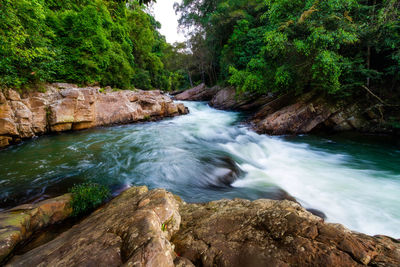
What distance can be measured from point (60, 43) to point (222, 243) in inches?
498

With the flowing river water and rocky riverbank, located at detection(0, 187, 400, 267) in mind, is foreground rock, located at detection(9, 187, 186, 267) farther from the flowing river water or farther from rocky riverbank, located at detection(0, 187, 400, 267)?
the flowing river water

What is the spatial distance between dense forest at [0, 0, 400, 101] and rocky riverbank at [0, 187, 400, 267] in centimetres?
381

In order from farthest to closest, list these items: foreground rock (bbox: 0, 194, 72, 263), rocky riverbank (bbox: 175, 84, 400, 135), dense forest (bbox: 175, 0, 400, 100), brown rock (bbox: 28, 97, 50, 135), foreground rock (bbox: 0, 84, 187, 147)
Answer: brown rock (bbox: 28, 97, 50, 135) → rocky riverbank (bbox: 175, 84, 400, 135) → foreground rock (bbox: 0, 84, 187, 147) → dense forest (bbox: 175, 0, 400, 100) → foreground rock (bbox: 0, 194, 72, 263)

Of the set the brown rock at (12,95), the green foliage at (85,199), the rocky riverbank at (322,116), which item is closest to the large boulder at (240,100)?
the rocky riverbank at (322,116)

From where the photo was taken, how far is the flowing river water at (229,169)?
3.69 meters

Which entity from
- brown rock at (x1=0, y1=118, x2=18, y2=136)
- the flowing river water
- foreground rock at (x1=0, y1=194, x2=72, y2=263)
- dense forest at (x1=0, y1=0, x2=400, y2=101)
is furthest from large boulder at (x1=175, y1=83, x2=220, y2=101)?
foreground rock at (x1=0, y1=194, x2=72, y2=263)

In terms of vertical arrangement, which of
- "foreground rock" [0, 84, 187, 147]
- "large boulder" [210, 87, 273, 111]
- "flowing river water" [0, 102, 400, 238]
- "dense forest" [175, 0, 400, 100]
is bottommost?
"flowing river water" [0, 102, 400, 238]

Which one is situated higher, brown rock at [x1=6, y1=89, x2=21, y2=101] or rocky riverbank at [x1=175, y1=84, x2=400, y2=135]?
brown rock at [x1=6, y1=89, x2=21, y2=101]

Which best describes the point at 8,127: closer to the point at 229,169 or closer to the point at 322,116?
the point at 229,169

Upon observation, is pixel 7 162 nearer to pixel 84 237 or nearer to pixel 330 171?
pixel 84 237

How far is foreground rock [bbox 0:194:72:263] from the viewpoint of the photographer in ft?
6.97

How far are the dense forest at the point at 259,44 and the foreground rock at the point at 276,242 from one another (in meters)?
4.01

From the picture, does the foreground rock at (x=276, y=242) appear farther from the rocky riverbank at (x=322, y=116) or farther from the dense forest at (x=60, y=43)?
the rocky riverbank at (x=322, y=116)

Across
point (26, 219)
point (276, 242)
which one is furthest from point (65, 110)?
point (276, 242)
